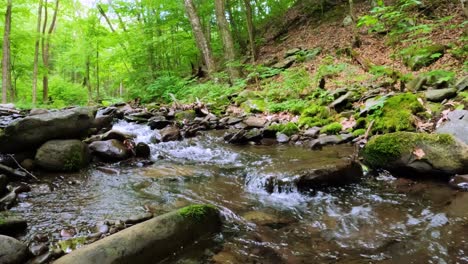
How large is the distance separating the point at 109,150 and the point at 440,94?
678 cm

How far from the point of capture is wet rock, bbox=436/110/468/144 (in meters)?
5.27

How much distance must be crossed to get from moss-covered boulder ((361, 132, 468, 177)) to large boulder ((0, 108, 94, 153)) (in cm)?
529

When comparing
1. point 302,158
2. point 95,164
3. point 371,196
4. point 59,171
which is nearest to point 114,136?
point 95,164

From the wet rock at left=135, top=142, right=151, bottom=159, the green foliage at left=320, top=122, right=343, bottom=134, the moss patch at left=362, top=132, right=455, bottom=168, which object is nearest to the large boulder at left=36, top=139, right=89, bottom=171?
the wet rock at left=135, top=142, right=151, bottom=159

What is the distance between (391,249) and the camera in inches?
121

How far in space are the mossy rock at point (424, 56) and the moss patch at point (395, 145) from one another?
514cm

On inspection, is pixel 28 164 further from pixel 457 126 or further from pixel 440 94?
pixel 440 94

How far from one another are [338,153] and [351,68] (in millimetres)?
5362

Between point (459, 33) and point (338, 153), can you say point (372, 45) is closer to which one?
point (459, 33)

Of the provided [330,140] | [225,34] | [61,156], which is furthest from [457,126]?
[225,34]

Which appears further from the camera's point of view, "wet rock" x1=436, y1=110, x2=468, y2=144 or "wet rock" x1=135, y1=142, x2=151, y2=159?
"wet rock" x1=135, y1=142, x2=151, y2=159

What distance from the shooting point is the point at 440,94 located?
7.05 metres

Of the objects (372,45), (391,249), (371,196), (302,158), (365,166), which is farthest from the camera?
(372,45)

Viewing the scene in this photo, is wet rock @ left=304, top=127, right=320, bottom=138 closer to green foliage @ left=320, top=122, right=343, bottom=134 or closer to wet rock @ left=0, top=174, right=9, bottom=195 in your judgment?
green foliage @ left=320, top=122, right=343, bottom=134
